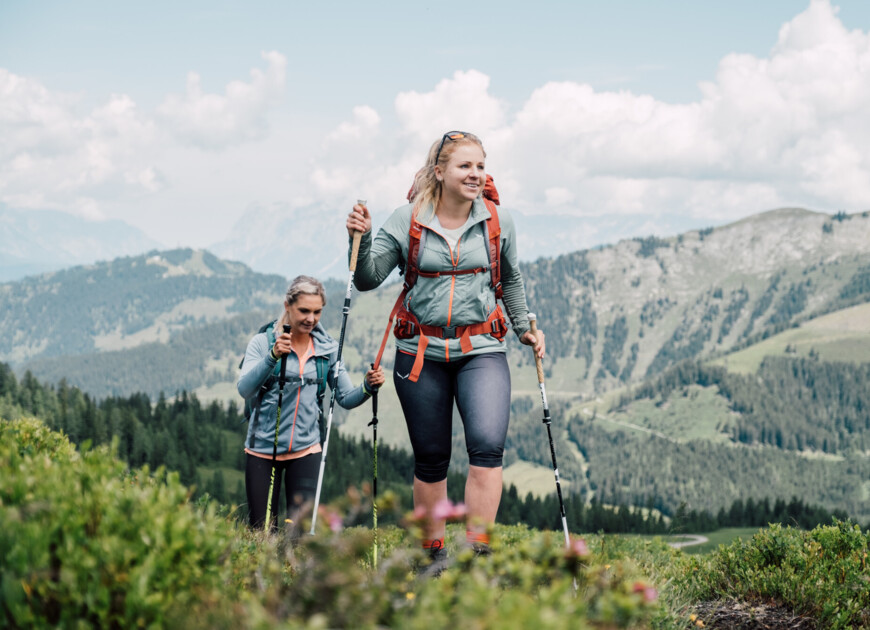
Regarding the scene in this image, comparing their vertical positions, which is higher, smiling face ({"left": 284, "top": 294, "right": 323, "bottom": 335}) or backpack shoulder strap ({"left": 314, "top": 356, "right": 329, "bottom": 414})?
smiling face ({"left": 284, "top": 294, "right": 323, "bottom": 335})

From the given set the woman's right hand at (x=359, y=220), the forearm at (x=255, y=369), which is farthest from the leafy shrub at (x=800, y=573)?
the forearm at (x=255, y=369)

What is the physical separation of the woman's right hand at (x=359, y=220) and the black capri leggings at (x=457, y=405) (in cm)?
138

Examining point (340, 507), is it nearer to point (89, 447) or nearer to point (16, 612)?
point (16, 612)

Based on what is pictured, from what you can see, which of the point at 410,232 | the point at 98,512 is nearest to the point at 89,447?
the point at 98,512

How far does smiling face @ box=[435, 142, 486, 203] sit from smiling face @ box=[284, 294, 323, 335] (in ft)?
7.97

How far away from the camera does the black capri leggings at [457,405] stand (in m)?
7.04

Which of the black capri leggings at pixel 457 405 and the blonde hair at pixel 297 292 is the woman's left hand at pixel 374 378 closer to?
the black capri leggings at pixel 457 405

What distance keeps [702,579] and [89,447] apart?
6735 millimetres

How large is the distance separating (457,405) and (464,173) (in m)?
2.35

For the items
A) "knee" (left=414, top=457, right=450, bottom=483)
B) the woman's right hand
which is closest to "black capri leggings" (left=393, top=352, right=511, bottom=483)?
"knee" (left=414, top=457, right=450, bottom=483)

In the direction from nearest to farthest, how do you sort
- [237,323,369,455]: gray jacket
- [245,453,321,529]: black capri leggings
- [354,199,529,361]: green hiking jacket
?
[354,199,529,361]: green hiking jacket
[245,453,321,529]: black capri leggings
[237,323,369,455]: gray jacket

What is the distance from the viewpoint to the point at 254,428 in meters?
9.17

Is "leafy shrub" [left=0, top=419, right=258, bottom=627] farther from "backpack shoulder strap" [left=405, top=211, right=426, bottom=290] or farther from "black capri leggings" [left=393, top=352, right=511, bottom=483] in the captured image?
"backpack shoulder strap" [left=405, top=211, right=426, bottom=290]

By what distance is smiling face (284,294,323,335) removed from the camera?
8.84m
